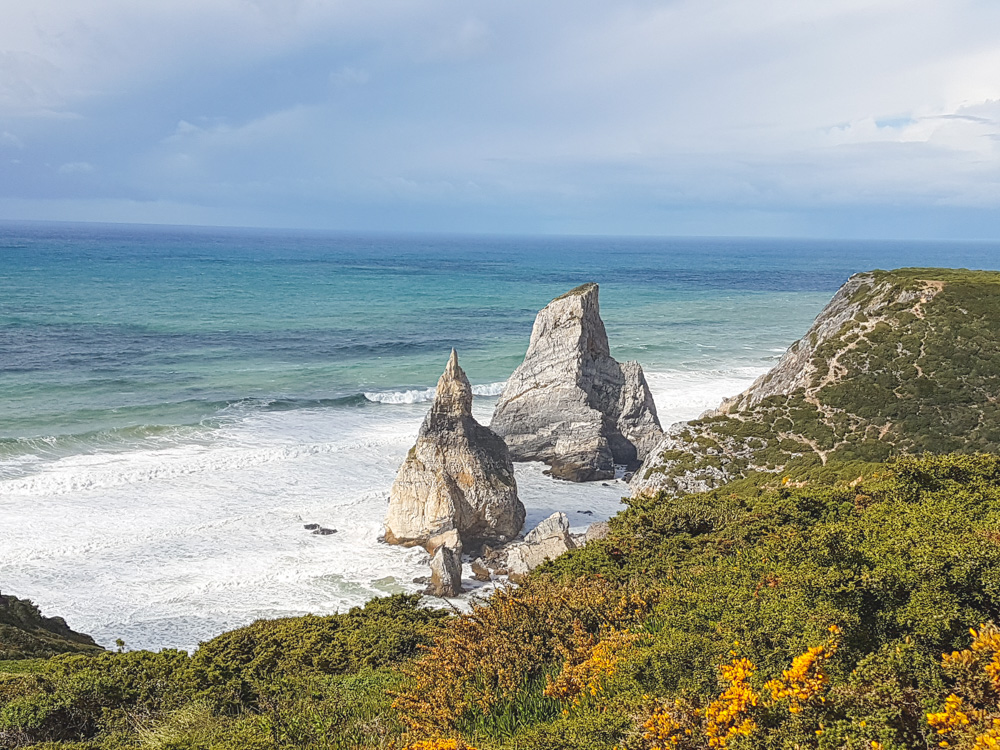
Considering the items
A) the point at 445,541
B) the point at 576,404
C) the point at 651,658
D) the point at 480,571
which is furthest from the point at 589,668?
the point at 576,404

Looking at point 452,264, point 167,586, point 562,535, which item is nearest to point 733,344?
point 562,535

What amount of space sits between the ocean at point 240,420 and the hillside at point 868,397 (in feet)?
16.2

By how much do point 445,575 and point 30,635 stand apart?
9.95m

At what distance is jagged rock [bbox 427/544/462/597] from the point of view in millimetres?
20984

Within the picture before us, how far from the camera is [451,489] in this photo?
79.8 feet

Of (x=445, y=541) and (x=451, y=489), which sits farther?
(x=451, y=489)

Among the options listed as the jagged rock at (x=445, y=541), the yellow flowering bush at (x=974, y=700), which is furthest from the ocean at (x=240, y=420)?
the yellow flowering bush at (x=974, y=700)

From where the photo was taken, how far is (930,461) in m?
12.4

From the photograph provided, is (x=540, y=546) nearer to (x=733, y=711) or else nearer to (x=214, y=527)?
(x=214, y=527)

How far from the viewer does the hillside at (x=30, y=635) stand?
1309 cm

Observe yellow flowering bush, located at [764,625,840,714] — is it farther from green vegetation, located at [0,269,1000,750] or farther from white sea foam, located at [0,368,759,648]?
white sea foam, located at [0,368,759,648]

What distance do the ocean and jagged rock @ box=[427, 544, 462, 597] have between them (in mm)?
1791

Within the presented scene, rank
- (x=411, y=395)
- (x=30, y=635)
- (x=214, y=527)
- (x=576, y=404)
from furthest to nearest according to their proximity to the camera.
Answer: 1. (x=411, y=395)
2. (x=576, y=404)
3. (x=214, y=527)
4. (x=30, y=635)

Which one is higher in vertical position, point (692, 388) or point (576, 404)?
point (576, 404)
